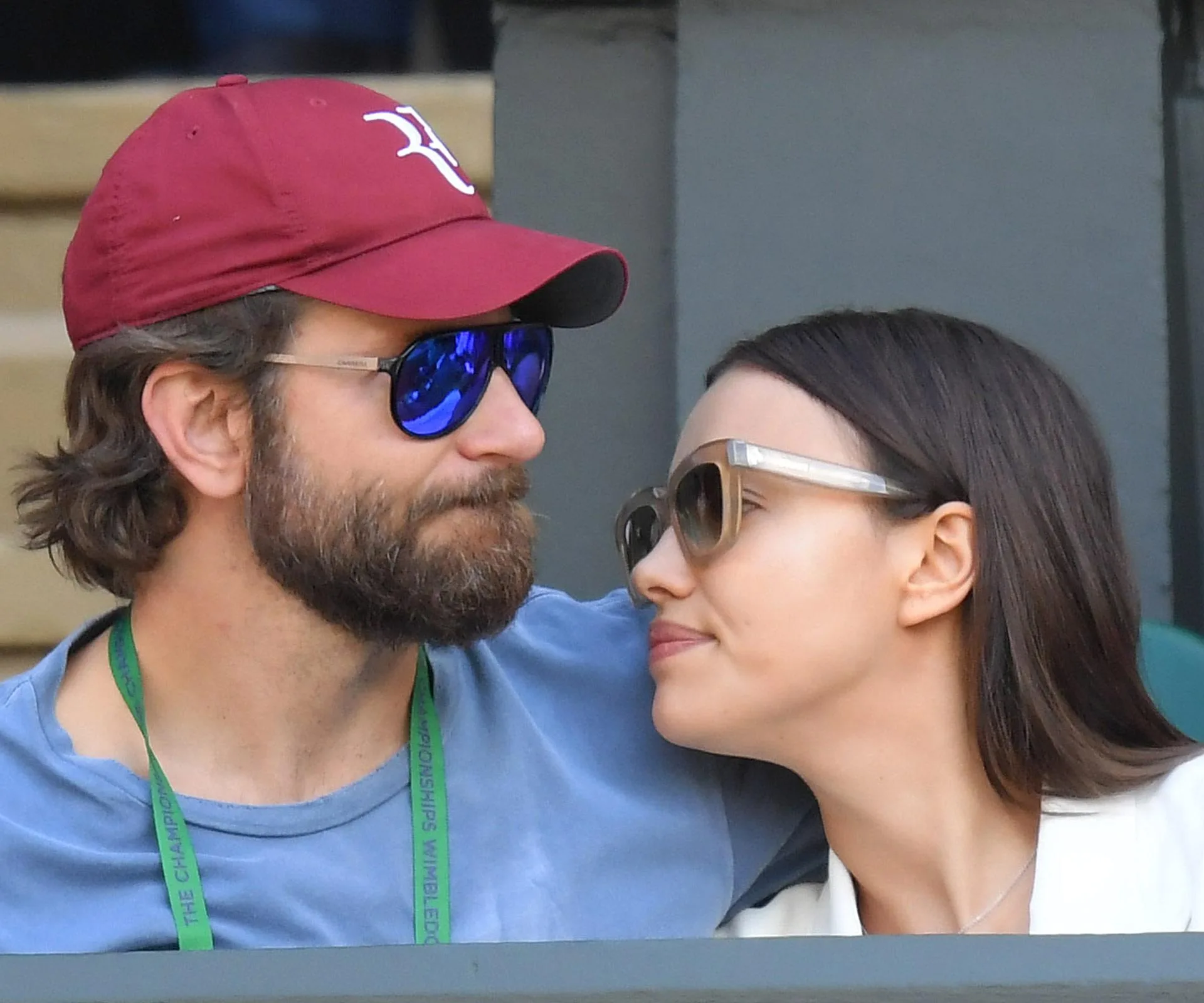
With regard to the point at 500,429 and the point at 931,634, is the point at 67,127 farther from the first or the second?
the point at 931,634

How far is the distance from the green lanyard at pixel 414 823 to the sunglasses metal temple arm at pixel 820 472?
0.54m

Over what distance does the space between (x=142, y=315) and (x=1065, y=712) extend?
130 centimetres

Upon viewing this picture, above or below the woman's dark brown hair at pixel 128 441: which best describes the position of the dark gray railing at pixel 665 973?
below

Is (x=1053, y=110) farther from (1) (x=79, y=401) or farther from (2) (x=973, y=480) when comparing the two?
(1) (x=79, y=401)

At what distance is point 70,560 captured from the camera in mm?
2355

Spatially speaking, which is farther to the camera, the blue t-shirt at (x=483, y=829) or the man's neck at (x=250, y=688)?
the man's neck at (x=250, y=688)

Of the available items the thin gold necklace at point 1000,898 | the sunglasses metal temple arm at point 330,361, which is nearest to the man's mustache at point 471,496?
the sunglasses metal temple arm at point 330,361

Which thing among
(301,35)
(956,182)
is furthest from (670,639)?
(301,35)

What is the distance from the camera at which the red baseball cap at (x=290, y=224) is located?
210 centimetres

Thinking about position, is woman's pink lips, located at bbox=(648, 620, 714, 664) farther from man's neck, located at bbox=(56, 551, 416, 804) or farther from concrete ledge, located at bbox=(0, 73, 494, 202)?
concrete ledge, located at bbox=(0, 73, 494, 202)

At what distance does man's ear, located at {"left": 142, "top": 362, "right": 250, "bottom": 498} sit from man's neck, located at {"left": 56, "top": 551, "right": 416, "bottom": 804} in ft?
0.44

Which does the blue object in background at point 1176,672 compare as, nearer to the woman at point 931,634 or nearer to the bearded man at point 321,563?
the woman at point 931,634

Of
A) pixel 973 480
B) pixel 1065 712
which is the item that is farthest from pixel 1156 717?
pixel 973 480

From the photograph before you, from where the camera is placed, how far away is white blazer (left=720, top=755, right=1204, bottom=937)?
6.75ft
